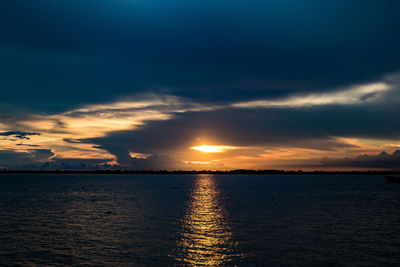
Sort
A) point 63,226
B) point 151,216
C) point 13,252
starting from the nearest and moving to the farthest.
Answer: point 13,252 < point 63,226 < point 151,216

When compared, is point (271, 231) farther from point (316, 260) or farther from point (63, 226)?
point (63, 226)

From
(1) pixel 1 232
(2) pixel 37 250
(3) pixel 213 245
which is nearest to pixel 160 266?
(3) pixel 213 245

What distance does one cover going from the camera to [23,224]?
154 ft

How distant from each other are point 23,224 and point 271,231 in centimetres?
3675

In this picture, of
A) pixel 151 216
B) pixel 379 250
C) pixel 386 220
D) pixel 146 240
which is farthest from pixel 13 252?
pixel 386 220

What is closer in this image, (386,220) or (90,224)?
(90,224)

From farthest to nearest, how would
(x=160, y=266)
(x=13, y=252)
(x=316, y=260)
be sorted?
1. (x=13, y=252)
2. (x=316, y=260)
3. (x=160, y=266)

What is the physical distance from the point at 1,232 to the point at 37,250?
12.9 meters

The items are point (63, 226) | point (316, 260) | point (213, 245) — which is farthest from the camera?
point (63, 226)

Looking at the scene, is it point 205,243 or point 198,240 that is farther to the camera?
point 198,240

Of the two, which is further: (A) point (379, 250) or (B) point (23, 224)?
(B) point (23, 224)

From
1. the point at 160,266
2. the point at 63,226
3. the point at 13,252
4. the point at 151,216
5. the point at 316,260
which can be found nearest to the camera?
the point at 160,266

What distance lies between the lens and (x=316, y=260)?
28.6 metres

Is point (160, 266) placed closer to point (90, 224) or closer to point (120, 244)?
point (120, 244)
